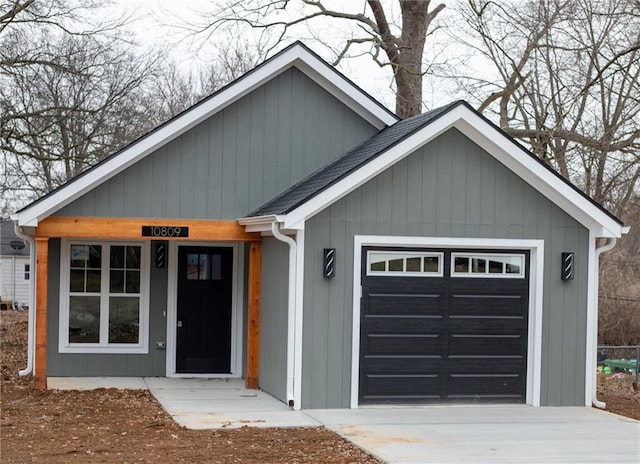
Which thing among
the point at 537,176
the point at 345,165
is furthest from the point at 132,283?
the point at 537,176

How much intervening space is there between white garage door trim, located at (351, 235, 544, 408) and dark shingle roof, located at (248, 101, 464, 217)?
95 centimetres

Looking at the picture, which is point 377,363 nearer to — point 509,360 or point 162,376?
point 509,360

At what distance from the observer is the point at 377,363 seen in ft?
41.2

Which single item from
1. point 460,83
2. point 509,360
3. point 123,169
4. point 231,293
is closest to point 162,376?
point 231,293

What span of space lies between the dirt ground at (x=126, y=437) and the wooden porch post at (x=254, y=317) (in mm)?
1568

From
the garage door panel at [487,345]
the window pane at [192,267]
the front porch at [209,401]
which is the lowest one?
the front porch at [209,401]

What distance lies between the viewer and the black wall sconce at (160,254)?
1506 centimetres

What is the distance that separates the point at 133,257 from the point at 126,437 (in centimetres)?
535

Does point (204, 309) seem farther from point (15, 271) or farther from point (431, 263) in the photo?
point (15, 271)

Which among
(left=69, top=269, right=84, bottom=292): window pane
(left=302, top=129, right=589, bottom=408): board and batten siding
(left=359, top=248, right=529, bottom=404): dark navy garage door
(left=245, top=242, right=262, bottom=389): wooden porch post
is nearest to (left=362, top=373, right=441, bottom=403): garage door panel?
(left=359, top=248, right=529, bottom=404): dark navy garage door

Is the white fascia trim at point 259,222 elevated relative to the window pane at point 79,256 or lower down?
elevated

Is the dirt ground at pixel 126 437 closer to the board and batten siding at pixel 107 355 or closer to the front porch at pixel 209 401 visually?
the front porch at pixel 209 401

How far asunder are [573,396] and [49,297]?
786cm

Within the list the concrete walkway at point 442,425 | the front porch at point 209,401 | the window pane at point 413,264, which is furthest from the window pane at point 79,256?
the window pane at point 413,264
